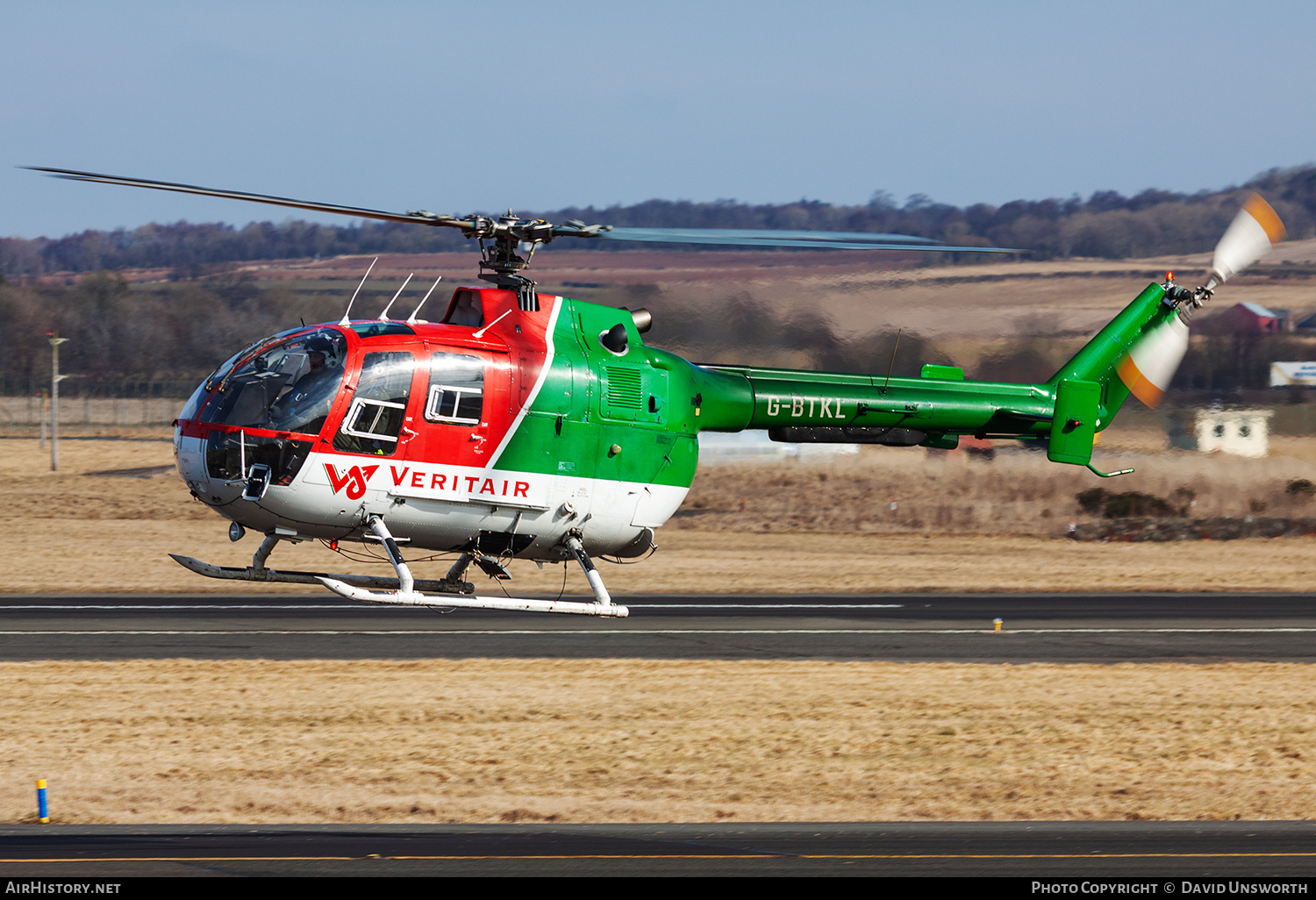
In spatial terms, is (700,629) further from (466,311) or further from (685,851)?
(466,311)

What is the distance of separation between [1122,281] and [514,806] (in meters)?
31.2

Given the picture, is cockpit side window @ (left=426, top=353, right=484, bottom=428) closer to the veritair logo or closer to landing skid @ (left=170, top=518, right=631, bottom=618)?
the veritair logo

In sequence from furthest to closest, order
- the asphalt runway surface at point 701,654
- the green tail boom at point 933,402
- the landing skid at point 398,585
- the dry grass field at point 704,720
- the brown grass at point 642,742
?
the dry grass field at point 704,720 < the brown grass at point 642,742 < the green tail boom at point 933,402 < the asphalt runway surface at point 701,654 < the landing skid at point 398,585

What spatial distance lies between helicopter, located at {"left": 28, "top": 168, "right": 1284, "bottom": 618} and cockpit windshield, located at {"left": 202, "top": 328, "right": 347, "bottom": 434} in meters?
0.02

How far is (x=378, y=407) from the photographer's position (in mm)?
12273

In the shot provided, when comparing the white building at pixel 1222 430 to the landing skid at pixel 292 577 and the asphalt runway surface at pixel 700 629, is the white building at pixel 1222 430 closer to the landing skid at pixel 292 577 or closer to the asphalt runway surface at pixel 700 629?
the asphalt runway surface at pixel 700 629

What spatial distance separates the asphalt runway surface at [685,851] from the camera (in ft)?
41.5

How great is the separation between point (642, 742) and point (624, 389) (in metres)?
5.76

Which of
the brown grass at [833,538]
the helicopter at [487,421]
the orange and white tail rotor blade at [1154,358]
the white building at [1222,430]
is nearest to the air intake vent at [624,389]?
the helicopter at [487,421]

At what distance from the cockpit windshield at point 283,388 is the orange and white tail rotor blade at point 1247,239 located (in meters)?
10.7

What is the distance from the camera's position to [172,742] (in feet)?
55.9
